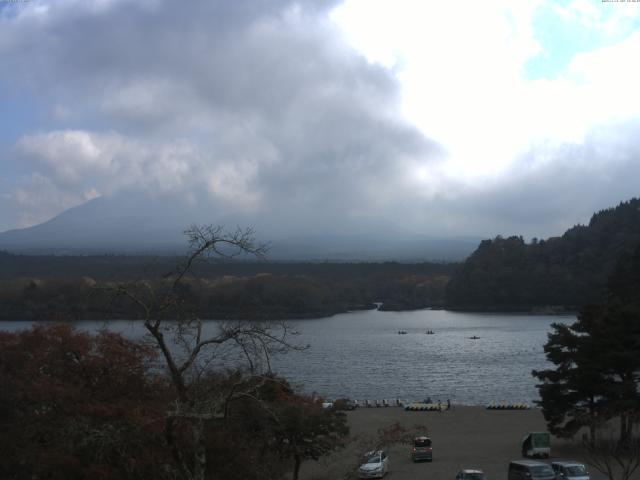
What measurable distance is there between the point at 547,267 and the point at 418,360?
4128cm

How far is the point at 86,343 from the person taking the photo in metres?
8.38

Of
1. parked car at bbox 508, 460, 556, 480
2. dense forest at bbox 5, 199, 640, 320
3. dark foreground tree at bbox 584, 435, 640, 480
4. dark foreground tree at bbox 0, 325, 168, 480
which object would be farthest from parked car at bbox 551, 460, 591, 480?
dense forest at bbox 5, 199, 640, 320

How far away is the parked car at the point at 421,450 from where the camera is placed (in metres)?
12.5

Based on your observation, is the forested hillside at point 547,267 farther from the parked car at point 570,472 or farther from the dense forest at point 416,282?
the parked car at point 570,472

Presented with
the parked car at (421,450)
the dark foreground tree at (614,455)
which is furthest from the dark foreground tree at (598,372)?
the parked car at (421,450)

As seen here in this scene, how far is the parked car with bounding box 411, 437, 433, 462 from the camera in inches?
492

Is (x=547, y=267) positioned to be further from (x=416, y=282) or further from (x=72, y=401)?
(x=72, y=401)

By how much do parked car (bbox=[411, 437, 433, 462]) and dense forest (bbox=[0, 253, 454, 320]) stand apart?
2998cm

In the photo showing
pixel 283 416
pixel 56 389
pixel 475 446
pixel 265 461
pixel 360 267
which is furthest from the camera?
pixel 360 267

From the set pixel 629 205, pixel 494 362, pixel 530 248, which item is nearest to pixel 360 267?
pixel 530 248

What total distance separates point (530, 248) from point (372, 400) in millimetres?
58464

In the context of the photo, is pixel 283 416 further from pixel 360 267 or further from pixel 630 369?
pixel 360 267

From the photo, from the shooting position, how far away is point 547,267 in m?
72.2

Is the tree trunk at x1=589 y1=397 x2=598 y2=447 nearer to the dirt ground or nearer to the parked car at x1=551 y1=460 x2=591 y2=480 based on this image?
the parked car at x1=551 y1=460 x2=591 y2=480
